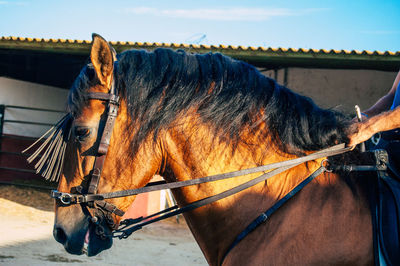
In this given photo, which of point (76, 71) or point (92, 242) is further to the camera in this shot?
point (76, 71)

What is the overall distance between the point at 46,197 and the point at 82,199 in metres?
8.35

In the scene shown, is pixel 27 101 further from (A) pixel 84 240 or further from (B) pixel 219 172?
(B) pixel 219 172

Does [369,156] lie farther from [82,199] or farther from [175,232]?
[175,232]

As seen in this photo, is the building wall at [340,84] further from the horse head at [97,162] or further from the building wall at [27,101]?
the horse head at [97,162]

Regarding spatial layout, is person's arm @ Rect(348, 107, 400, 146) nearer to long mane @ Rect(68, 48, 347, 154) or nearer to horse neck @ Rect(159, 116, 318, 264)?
long mane @ Rect(68, 48, 347, 154)

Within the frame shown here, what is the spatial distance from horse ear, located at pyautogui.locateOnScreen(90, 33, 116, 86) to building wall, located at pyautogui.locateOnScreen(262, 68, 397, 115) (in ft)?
23.4

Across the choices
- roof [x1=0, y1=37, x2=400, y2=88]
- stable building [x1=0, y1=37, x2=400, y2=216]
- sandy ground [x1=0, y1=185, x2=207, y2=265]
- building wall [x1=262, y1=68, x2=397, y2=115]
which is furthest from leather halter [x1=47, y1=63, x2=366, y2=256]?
building wall [x1=262, y1=68, x2=397, y2=115]

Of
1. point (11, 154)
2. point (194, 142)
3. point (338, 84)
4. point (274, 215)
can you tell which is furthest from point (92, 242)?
point (11, 154)

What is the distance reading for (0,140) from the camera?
10039mm

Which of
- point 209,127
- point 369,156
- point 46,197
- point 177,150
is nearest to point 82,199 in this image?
point 177,150

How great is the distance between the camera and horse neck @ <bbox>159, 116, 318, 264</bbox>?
5.66ft

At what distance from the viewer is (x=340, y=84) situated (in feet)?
27.8

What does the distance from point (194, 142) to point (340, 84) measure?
7.57 metres

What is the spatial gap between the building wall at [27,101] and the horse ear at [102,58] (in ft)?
30.1
